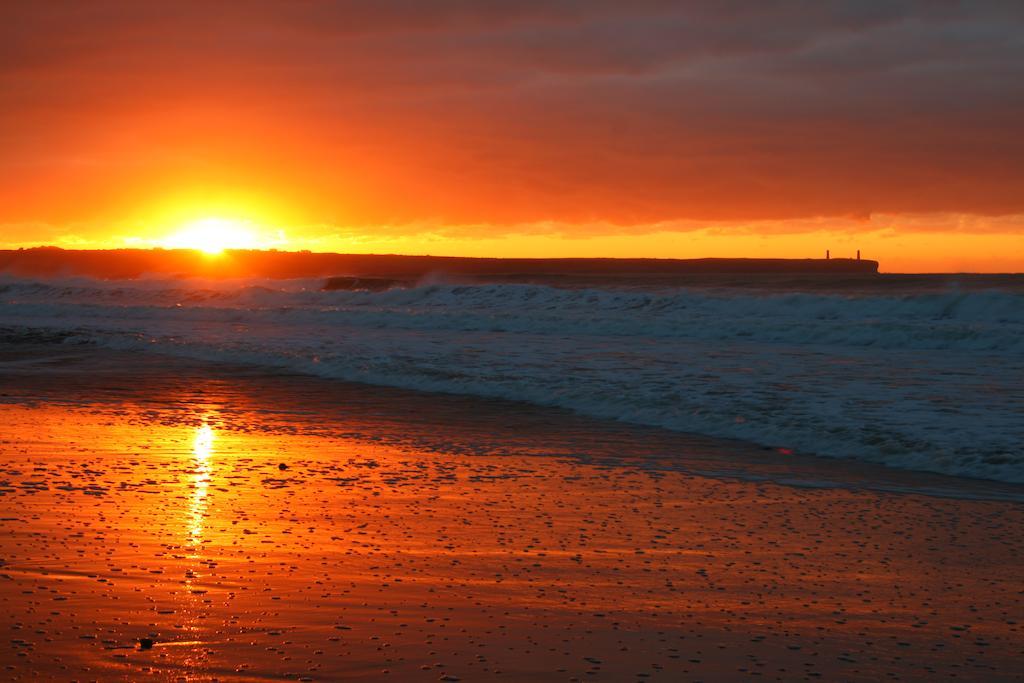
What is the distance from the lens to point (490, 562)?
15.9 feet

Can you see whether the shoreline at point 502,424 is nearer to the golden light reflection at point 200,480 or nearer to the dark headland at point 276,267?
the golden light reflection at point 200,480

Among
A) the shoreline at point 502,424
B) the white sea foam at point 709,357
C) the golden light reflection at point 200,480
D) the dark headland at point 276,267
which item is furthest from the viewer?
the dark headland at point 276,267

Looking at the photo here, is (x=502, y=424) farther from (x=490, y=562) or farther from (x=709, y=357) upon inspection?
(x=709, y=357)

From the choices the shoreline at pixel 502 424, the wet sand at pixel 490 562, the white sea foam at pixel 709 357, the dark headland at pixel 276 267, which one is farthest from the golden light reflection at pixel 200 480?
the dark headland at pixel 276 267

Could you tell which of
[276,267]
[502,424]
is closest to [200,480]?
[502,424]

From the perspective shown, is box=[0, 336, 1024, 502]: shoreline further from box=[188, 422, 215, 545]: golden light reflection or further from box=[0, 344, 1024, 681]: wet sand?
box=[188, 422, 215, 545]: golden light reflection

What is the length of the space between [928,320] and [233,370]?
1487cm

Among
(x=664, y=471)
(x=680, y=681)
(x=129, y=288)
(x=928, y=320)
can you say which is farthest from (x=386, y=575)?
(x=129, y=288)

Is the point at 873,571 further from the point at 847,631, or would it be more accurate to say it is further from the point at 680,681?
the point at 680,681

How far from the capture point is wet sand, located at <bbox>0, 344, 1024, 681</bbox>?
361cm

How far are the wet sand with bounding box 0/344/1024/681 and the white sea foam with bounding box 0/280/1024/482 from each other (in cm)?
114

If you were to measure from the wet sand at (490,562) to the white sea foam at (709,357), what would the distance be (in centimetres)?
114

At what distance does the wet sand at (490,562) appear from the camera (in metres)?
3.61

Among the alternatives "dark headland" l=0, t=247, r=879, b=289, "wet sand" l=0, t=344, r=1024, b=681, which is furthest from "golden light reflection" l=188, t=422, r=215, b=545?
"dark headland" l=0, t=247, r=879, b=289
